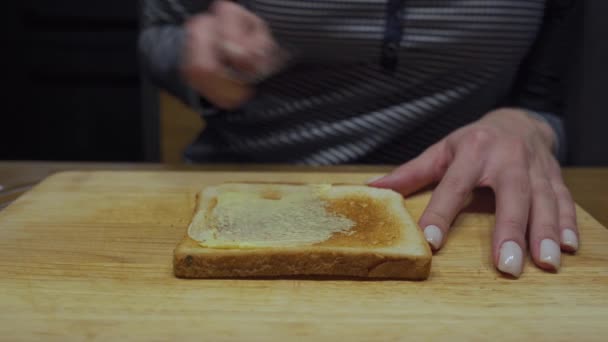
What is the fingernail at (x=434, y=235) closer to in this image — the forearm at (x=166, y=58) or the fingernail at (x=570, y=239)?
the fingernail at (x=570, y=239)

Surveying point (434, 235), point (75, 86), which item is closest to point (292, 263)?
point (434, 235)

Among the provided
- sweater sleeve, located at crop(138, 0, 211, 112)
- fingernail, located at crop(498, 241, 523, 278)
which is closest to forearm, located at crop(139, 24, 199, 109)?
sweater sleeve, located at crop(138, 0, 211, 112)

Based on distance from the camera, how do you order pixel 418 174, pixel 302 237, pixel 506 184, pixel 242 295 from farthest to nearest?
pixel 418 174 → pixel 506 184 → pixel 302 237 → pixel 242 295

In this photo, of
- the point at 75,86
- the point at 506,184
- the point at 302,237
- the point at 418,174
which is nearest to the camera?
the point at 302,237

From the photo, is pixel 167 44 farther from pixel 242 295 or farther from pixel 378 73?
pixel 242 295

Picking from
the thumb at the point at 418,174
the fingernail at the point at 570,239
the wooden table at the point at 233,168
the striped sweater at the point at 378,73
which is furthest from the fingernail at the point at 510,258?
the striped sweater at the point at 378,73

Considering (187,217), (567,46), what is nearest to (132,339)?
(187,217)

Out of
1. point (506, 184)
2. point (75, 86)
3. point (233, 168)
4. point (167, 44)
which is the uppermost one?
point (167, 44)

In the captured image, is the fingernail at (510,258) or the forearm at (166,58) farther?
the forearm at (166,58)
